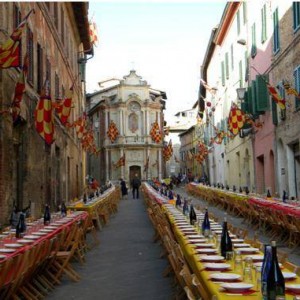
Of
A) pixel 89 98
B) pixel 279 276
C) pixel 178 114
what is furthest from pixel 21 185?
pixel 178 114

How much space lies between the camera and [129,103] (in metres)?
63.5

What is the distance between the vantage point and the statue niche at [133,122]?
63344mm

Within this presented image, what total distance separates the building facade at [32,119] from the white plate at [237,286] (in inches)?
357

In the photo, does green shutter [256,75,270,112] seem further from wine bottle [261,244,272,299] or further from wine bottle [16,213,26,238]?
wine bottle [261,244,272,299]

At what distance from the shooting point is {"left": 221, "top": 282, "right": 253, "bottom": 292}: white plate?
454cm

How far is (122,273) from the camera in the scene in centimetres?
1009

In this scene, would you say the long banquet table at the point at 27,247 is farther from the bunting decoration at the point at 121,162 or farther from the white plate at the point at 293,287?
the bunting decoration at the point at 121,162

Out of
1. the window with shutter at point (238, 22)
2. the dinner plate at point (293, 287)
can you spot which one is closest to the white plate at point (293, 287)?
the dinner plate at point (293, 287)

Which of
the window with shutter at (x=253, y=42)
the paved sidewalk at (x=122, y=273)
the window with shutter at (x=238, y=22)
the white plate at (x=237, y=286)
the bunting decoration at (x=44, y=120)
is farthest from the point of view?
the window with shutter at (x=238, y=22)

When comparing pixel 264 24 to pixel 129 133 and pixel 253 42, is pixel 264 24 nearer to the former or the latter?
pixel 253 42

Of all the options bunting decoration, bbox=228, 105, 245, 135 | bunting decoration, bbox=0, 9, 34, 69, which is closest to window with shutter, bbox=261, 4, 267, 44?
bunting decoration, bbox=228, 105, 245, 135

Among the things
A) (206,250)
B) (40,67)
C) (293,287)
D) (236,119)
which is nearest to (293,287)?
(293,287)

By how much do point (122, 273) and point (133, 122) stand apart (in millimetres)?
53722

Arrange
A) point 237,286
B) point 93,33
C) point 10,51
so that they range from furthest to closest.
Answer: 1. point 93,33
2. point 10,51
3. point 237,286
